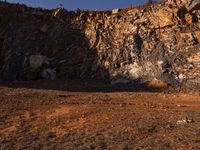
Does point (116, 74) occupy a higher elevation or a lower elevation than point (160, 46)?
lower

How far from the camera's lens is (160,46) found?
67.5ft

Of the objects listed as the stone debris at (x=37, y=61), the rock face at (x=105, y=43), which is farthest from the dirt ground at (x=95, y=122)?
the stone debris at (x=37, y=61)

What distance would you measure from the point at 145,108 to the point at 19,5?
48.5 ft

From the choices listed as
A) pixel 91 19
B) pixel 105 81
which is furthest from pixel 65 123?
pixel 91 19

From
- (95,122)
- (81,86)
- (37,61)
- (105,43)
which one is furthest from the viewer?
(105,43)

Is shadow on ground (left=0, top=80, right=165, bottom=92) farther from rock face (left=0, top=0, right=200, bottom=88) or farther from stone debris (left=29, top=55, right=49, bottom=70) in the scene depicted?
stone debris (left=29, top=55, right=49, bottom=70)

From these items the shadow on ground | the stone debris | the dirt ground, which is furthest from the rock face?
the dirt ground

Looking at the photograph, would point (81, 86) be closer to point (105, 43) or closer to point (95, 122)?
point (105, 43)

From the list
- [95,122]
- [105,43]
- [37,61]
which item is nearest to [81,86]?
[37,61]

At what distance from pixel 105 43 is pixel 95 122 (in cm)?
1268

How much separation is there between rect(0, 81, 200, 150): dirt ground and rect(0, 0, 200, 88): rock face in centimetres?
538

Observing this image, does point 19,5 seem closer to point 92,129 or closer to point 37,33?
point 37,33

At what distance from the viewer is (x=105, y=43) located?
72.4ft

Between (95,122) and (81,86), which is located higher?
(81,86)
